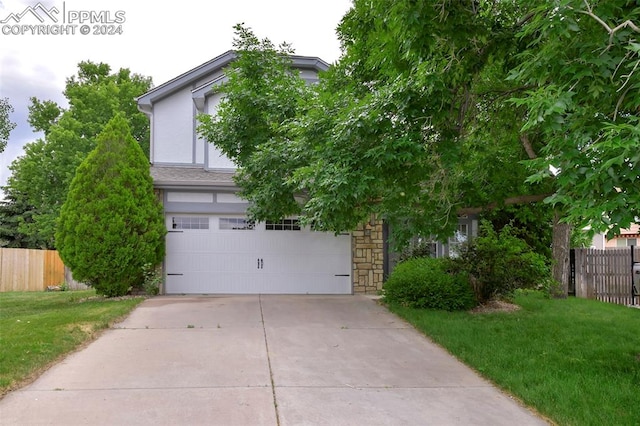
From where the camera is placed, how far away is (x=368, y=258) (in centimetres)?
1305

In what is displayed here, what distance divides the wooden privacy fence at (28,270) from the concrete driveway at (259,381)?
11.5 metres

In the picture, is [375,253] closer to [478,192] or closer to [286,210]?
[286,210]

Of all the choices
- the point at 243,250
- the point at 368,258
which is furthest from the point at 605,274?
the point at 243,250

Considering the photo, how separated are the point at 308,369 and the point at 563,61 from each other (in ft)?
14.0

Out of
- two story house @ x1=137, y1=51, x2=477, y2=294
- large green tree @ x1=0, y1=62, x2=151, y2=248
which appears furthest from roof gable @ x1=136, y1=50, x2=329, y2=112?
large green tree @ x1=0, y1=62, x2=151, y2=248

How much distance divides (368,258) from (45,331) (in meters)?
7.90

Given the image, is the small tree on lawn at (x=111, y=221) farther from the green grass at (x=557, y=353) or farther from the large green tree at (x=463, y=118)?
the green grass at (x=557, y=353)

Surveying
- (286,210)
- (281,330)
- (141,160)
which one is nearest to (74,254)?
(141,160)

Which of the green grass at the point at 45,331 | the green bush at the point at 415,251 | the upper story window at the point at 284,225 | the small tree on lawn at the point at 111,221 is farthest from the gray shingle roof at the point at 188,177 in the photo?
the green bush at the point at 415,251

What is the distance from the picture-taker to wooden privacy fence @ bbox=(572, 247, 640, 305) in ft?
40.1

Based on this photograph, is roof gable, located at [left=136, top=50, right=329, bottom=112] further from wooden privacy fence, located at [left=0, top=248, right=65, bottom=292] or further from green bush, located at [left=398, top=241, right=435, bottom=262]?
wooden privacy fence, located at [left=0, top=248, right=65, bottom=292]

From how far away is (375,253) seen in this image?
1309cm

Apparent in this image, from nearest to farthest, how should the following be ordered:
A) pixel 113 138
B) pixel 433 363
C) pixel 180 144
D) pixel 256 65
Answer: pixel 433 363, pixel 256 65, pixel 113 138, pixel 180 144

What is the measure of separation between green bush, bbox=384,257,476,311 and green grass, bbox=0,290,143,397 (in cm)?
549
